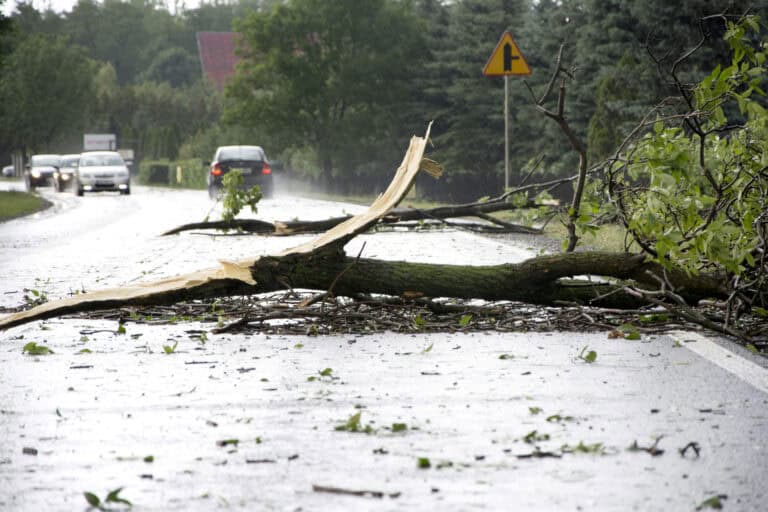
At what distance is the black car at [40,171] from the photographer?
215 ft

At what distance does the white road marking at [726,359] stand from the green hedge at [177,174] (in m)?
57.3

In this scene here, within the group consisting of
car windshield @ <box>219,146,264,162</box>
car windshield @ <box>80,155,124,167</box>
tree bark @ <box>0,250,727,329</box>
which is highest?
car windshield @ <box>219,146,264,162</box>

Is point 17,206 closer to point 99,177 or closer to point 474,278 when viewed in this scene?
point 99,177

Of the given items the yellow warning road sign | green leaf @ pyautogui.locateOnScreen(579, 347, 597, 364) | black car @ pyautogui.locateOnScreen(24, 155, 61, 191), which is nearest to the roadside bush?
black car @ pyautogui.locateOnScreen(24, 155, 61, 191)

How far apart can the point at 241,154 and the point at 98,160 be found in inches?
439

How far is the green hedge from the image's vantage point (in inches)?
2638

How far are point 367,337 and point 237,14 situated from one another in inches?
5991

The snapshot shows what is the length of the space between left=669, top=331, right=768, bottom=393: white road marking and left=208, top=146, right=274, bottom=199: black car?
32.6m

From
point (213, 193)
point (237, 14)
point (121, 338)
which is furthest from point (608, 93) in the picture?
point (237, 14)

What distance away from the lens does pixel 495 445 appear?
18.4 ft

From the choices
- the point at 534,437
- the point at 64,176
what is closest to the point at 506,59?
the point at 534,437

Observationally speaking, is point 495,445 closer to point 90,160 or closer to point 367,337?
point 367,337

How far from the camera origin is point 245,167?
41531 mm

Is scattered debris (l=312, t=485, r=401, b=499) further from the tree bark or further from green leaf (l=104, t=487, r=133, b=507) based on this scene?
the tree bark
